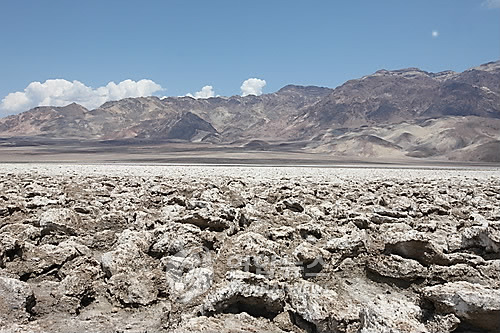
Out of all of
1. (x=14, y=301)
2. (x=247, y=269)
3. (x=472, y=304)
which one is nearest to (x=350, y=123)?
(x=247, y=269)

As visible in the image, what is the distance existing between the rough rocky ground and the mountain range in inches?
2583

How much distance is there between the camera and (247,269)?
3850 millimetres

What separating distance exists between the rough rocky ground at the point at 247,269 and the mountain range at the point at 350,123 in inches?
2583

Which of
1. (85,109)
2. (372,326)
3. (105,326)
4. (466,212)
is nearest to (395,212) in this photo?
(466,212)

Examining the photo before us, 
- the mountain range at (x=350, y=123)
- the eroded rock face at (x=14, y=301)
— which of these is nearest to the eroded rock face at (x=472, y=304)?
the eroded rock face at (x=14, y=301)

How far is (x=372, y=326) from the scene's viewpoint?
2.76m

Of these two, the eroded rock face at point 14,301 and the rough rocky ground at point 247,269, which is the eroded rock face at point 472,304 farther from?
the eroded rock face at point 14,301

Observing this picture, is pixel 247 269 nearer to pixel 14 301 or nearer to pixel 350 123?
pixel 14 301

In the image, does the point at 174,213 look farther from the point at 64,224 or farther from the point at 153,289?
the point at 153,289

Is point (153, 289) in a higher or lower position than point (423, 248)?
lower

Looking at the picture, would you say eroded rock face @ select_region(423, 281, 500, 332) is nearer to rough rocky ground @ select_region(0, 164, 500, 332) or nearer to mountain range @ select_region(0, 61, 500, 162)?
rough rocky ground @ select_region(0, 164, 500, 332)

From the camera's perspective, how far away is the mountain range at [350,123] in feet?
257

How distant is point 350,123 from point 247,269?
131 metres

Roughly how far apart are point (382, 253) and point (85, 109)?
214 meters
